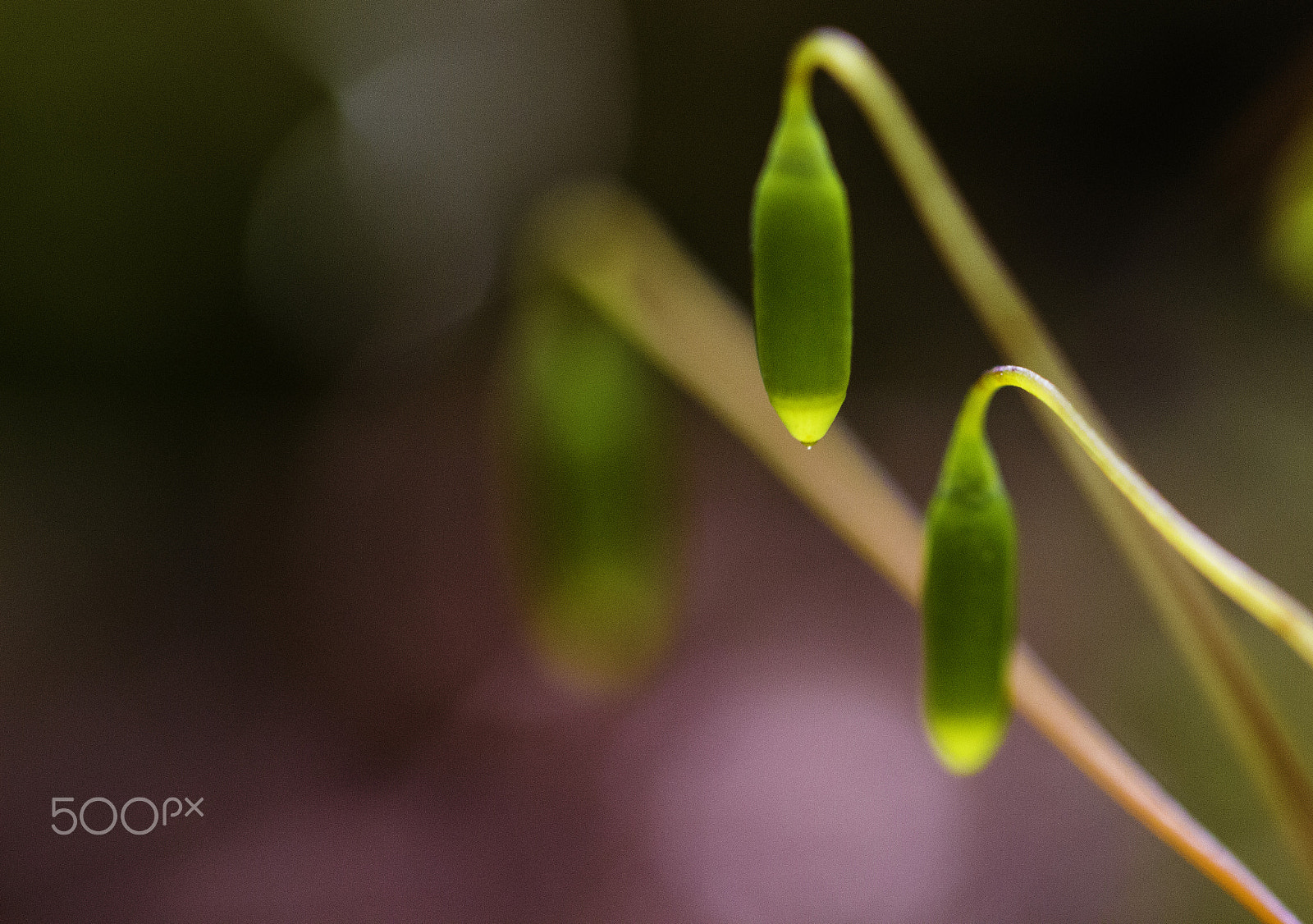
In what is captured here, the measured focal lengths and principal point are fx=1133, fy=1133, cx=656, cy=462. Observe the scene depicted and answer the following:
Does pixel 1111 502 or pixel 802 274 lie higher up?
pixel 802 274

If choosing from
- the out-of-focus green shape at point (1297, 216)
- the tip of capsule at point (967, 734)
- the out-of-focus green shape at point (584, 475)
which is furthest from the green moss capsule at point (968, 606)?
the out-of-focus green shape at point (1297, 216)

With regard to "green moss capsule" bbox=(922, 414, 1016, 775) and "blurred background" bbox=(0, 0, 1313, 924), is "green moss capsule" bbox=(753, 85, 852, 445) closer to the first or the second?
"green moss capsule" bbox=(922, 414, 1016, 775)

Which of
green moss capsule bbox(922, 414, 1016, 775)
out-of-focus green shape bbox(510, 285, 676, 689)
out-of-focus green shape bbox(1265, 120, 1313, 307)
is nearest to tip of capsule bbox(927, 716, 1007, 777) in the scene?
green moss capsule bbox(922, 414, 1016, 775)

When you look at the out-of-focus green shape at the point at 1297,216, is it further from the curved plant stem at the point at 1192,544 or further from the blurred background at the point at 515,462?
the curved plant stem at the point at 1192,544

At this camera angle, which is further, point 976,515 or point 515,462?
point 515,462

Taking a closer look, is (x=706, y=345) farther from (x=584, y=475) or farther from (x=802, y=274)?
(x=802, y=274)

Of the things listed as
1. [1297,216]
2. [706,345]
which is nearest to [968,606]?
[706,345]

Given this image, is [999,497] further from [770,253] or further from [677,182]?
[677,182]

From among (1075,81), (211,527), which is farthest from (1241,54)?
(211,527)
